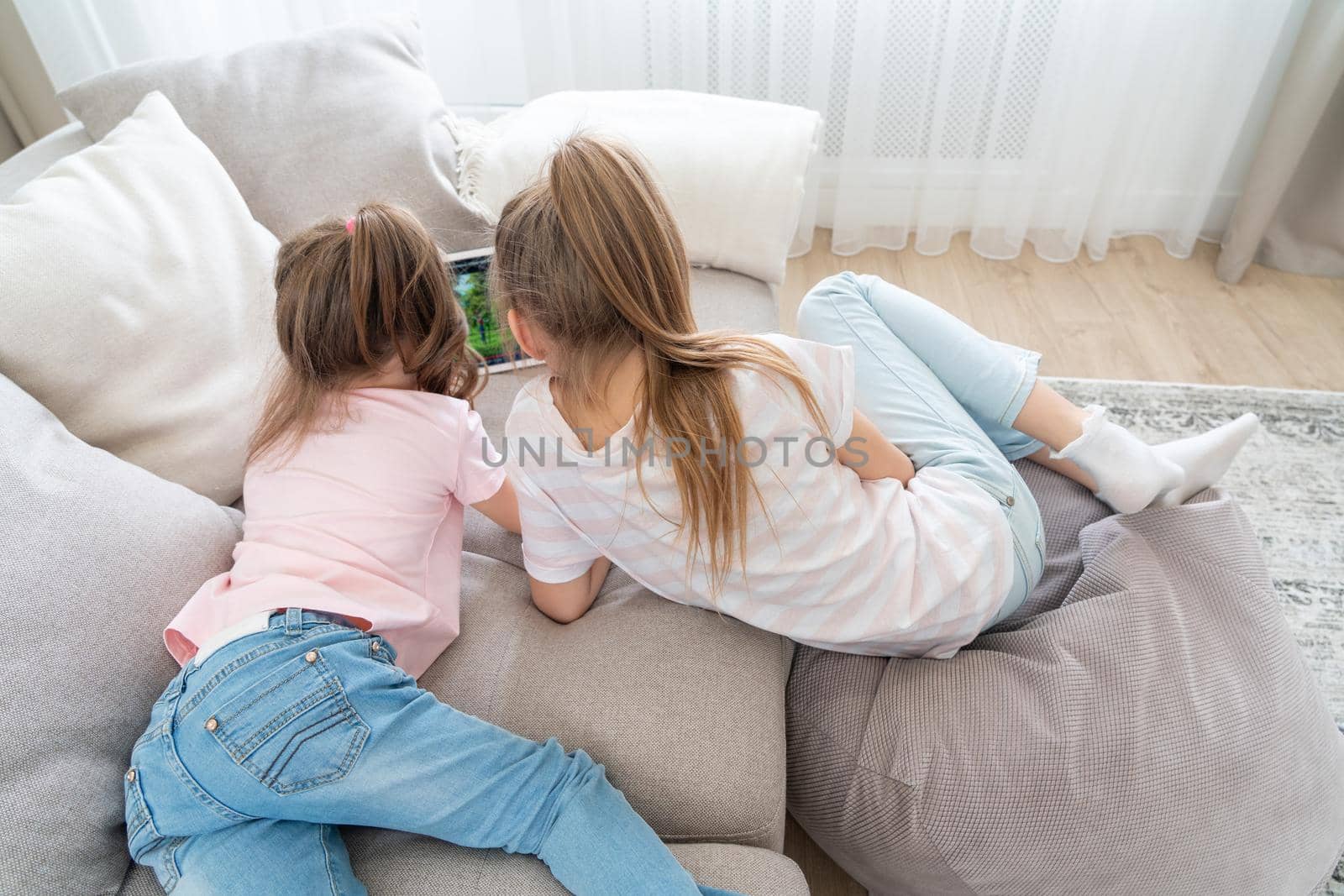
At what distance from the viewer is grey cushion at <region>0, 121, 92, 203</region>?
1283 millimetres

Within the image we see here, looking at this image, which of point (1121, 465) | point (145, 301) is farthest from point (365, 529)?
point (1121, 465)

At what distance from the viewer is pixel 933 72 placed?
6.80ft

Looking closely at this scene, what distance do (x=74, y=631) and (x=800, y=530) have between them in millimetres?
723

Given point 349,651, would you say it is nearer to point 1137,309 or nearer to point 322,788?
point 322,788

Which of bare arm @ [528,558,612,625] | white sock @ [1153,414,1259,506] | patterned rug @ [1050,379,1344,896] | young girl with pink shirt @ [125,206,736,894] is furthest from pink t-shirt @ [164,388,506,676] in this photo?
patterned rug @ [1050,379,1344,896]

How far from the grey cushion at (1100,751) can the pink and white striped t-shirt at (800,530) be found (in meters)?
0.08

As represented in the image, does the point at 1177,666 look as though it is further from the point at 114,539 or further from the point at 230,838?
the point at 114,539

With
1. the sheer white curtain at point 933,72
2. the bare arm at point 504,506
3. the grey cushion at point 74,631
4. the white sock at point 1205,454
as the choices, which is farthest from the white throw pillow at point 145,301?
the white sock at point 1205,454

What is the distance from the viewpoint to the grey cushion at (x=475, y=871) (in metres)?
0.82

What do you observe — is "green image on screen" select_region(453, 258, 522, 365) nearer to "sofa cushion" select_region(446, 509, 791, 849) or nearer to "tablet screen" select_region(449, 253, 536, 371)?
"tablet screen" select_region(449, 253, 536, 371)

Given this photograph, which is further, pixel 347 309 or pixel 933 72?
pixel 933 72

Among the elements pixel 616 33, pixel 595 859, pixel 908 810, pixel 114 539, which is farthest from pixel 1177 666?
pixel 616 33

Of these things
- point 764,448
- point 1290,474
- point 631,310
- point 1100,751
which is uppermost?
Result: point 631,310

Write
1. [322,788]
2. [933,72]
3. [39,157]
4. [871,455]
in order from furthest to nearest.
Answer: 1. [933,72]
2. [39,157]
3. [871,455]
4. [322,788]
